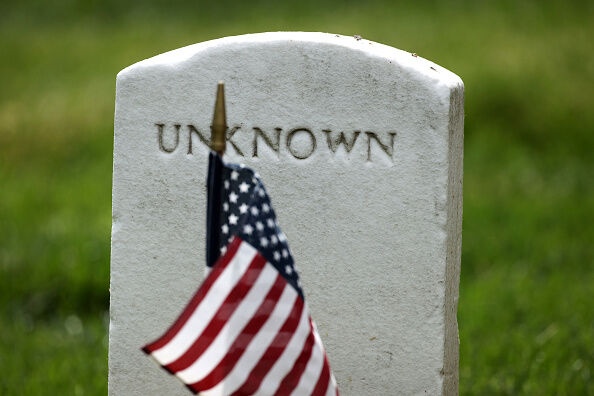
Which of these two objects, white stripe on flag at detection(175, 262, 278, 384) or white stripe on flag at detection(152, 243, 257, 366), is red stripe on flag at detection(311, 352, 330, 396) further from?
white stripe on flag at detection(152, 243, 257, 366)

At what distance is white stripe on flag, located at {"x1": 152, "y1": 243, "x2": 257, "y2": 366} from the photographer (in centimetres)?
233

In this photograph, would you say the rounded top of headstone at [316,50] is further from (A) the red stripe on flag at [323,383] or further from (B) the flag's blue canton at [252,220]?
(A) the red stripe on flag at [323,383]

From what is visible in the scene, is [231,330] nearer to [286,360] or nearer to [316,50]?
[286,360]

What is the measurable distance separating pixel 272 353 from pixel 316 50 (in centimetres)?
117

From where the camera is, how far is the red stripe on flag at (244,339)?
2.41 meters

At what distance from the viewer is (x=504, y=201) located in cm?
754

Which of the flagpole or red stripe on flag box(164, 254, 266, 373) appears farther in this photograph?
the flagpole

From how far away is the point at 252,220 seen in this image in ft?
8.21

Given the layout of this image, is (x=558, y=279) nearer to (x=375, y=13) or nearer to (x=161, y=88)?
(x=161, y=88)

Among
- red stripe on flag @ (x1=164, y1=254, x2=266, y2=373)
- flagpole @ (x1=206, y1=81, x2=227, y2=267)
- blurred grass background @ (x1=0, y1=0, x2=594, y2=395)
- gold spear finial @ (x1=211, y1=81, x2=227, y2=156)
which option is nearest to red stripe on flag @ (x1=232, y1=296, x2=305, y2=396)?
red stripe on flag @ (x1=164, y1=254, x2=266, y2=373)

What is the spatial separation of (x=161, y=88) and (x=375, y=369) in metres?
1.31

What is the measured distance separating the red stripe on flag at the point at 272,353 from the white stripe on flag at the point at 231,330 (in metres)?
0.10

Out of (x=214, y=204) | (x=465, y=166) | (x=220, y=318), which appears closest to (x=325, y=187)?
(x=214, y=204)

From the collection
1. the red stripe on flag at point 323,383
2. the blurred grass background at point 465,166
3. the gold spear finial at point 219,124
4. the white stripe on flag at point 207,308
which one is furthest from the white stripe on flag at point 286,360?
the blurred grass background at point 465,166
